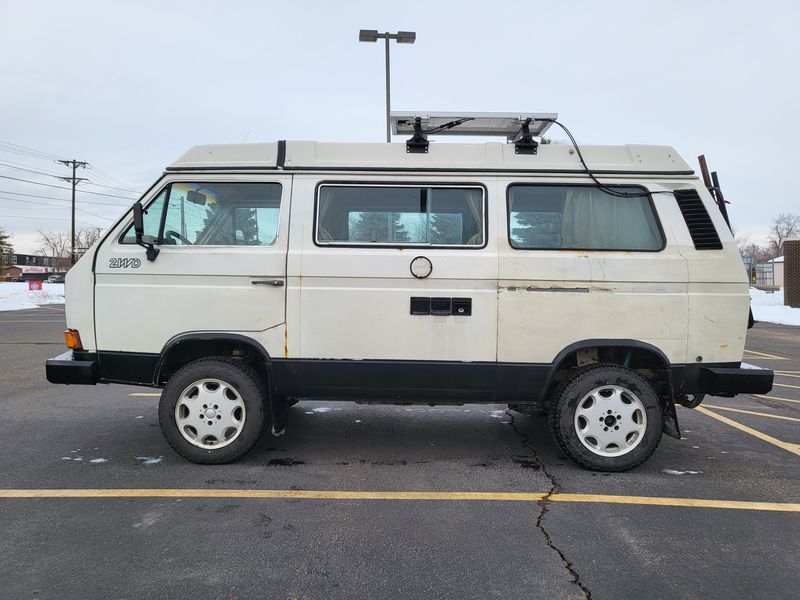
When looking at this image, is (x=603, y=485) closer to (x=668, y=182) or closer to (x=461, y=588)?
(x=461, y=588)

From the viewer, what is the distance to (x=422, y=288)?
3.95 meters

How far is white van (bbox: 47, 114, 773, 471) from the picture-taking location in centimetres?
392

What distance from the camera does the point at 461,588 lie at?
250cm

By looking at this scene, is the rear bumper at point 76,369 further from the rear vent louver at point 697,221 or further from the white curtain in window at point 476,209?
the rear vent louver at point 697,221

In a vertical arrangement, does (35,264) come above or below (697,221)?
above

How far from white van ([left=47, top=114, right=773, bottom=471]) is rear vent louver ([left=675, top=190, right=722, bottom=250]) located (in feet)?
0.05

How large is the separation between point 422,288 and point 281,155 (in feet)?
5.09

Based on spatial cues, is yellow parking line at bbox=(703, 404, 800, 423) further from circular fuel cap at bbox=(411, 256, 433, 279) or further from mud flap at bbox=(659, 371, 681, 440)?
circular fuel cap at bbox=(411, 256, 433, 279)

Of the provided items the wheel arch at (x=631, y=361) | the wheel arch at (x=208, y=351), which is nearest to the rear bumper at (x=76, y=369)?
the wheel arch at (x=208, y=351)

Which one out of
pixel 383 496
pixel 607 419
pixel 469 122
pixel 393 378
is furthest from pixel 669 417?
pixel 469 122

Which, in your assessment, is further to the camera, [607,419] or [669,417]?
[669,417]

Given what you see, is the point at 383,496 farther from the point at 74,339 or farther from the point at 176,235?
the point at 74,339

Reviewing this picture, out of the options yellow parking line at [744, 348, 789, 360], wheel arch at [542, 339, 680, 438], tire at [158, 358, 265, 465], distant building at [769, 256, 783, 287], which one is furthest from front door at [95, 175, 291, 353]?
distant building at [769, 256, 783, 287]

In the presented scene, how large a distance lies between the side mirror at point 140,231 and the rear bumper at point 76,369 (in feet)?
3.12
